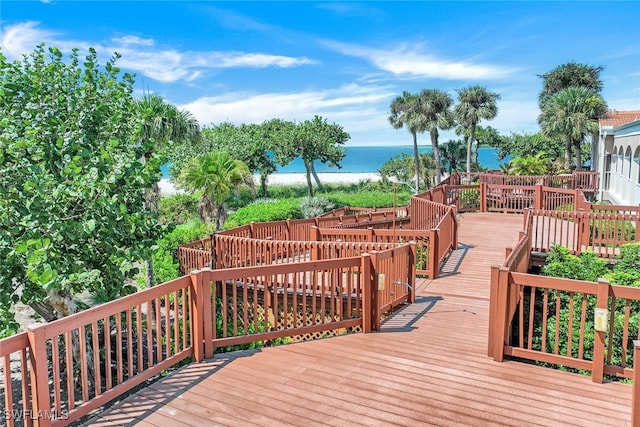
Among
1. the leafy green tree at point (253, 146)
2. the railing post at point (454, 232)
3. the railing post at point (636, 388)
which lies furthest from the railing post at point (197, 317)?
the leafy green tree at point (253, 146)

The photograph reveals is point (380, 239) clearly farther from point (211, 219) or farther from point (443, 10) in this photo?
point (443, 10)

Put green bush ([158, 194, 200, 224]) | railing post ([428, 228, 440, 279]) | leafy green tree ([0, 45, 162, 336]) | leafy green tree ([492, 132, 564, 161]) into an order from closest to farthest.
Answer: leafy green tree ([0, 45, 162, 336])
railing post ([428, 228, 440, 279])
green bush ([158, 194, 200, 224])
leafy green tree ([492, 132, 564, 161])

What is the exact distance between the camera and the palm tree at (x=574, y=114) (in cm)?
2473

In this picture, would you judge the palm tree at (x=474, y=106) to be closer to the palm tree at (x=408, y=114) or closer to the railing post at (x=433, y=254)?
the palm tree at (x=408, y=114)

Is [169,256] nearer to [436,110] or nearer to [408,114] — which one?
[408,114]

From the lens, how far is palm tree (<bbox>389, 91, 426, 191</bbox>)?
36.8m

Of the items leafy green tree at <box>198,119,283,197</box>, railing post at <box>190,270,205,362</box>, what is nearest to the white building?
railing post at <box>190,270,205,362</box>

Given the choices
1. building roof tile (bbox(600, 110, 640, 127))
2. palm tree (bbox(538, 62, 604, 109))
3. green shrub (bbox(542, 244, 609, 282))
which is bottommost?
green shrub (bbox(542, 244, 609, 282))


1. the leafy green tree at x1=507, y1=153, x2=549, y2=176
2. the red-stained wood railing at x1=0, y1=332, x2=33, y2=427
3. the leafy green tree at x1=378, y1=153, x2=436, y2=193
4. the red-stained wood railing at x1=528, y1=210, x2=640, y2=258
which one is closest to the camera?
the red-stained wood railing at x1=0, y1=332, x2=33, y2=427

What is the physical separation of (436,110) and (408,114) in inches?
91.9

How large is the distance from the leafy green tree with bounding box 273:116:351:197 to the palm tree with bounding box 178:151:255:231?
19.2 m

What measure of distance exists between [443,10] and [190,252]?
23925 mm

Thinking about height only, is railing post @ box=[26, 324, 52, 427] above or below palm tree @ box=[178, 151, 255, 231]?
below

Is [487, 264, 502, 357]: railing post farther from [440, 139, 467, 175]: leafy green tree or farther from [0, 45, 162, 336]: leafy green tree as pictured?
[440, 139, 467, 175]: leafy green tree
